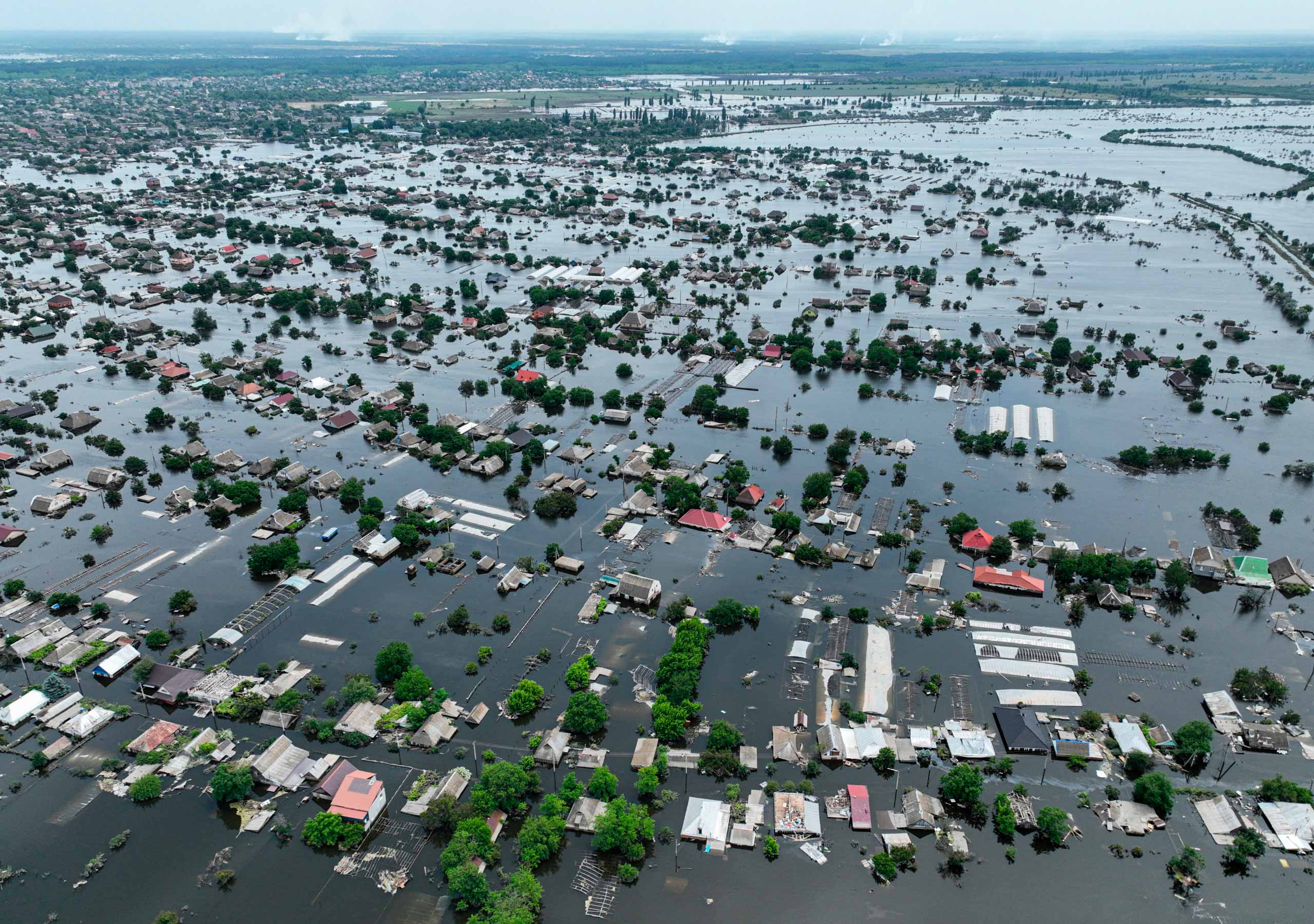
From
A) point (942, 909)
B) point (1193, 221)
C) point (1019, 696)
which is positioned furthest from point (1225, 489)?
point (1193, 221)

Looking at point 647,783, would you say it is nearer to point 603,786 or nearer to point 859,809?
point 603,786

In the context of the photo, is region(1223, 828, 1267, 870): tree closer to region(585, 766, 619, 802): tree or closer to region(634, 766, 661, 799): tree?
region(634, 766, 661, 799): tree

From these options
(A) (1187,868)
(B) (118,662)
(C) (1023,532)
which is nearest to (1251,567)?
(C) (1023,532)

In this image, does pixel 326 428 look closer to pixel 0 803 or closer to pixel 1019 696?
pixel 0 803

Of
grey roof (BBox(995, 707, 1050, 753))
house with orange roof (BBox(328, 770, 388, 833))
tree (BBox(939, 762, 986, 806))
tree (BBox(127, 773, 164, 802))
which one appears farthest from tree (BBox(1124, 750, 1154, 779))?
tree (BBox(127, 773, 164, 802))

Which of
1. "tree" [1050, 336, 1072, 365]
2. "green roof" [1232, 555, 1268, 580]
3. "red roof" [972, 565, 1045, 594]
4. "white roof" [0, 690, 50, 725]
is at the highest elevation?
"tree" [1050, 336, 1072, 365]

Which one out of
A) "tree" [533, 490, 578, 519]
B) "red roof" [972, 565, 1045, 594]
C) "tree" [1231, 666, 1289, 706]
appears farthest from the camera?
"tree" [533, 490, 578, 519]

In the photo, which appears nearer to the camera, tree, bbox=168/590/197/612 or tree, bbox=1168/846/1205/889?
tree, bbox=1168/846/1205/889
